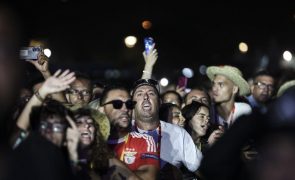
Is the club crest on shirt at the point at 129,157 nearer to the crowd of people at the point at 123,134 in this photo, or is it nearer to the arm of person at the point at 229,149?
the crowd of people at the point at 123,134

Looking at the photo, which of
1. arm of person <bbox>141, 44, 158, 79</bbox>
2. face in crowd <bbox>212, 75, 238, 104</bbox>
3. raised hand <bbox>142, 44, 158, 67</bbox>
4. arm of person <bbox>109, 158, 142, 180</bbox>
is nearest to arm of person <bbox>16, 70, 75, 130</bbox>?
arm of person <bbox>109, 158, 142, 180</bbox>

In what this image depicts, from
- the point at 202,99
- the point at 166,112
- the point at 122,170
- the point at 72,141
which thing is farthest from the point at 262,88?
the point at 72,141

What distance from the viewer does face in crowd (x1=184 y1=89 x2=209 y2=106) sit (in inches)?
390

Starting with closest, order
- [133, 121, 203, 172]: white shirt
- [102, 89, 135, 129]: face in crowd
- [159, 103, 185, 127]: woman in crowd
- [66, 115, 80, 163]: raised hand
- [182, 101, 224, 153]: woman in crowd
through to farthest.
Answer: [66, 115, 80, 163]: raised hand, [102, 89, 135, 129]: face in crowd, [133, 121, 203, 172]: white shirt, [182, 101, 224, 153]: woman in crowd, [159, 103, 185, 127]: woman in crowd

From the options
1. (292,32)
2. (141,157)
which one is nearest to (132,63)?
(292,32)

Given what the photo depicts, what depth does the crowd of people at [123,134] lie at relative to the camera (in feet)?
14.8

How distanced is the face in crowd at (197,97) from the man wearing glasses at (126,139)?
2025 mm

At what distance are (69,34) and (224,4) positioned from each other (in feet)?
22.4

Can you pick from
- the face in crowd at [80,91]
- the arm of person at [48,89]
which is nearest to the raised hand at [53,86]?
the arm of person at [48,89]

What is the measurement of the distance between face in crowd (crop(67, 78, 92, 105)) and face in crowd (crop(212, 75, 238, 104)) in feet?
7.13

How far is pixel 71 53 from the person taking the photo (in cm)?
3459

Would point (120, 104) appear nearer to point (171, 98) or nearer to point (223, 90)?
point (171, 98)

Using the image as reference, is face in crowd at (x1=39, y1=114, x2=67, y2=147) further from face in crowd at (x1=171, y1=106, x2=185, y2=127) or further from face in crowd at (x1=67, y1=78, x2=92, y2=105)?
face in crowd at (x1=171, y1=106, x2=185, y2=127)

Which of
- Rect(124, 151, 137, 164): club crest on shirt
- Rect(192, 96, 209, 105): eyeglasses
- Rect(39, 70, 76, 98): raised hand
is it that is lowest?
Rect(124, 151, 137, 164): club crest on shirt
